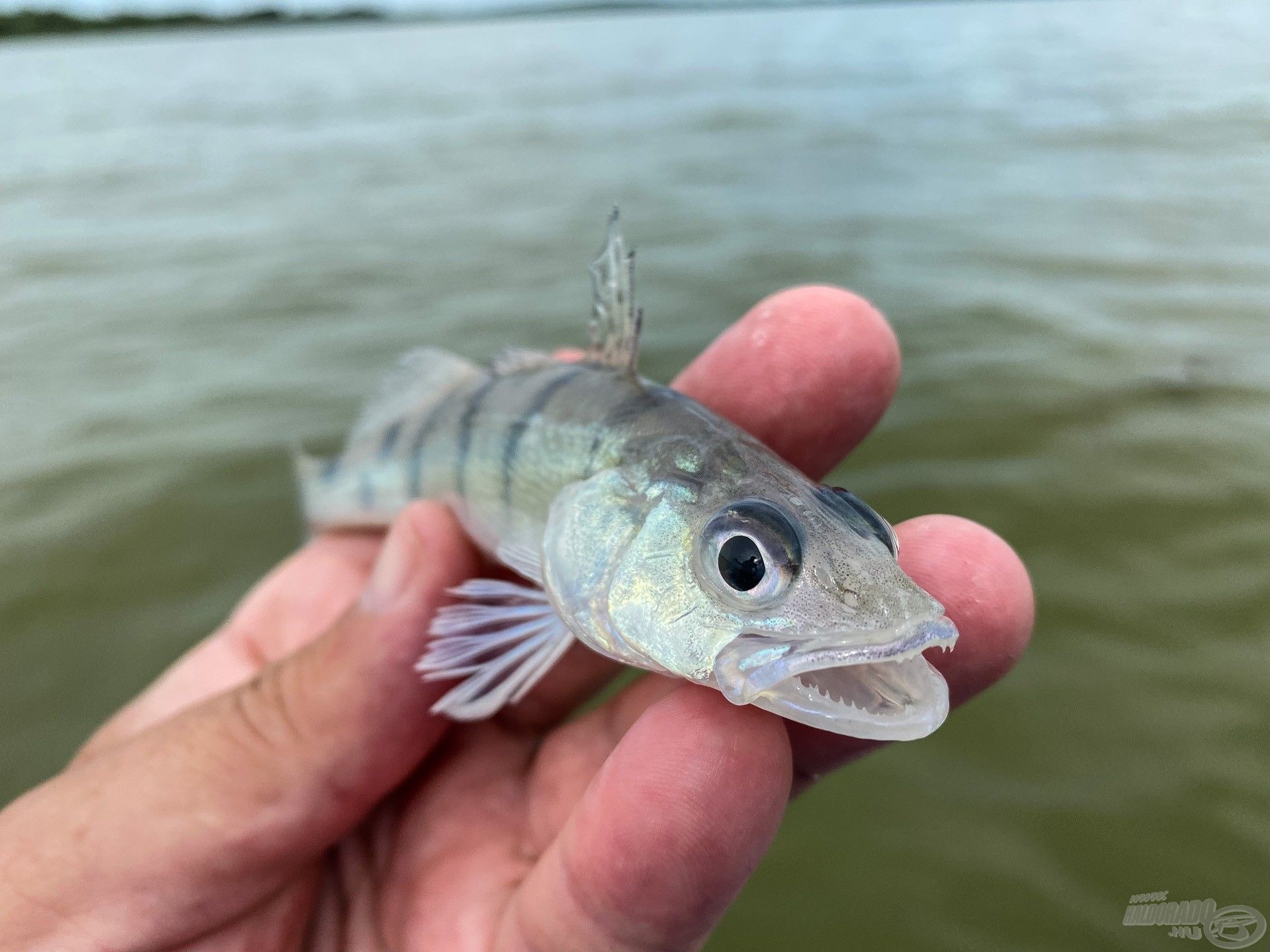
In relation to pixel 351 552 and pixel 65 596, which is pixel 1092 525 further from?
pixel 65 596

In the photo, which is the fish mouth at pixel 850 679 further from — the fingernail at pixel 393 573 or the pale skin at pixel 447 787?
the fingernail at pixel 393 573

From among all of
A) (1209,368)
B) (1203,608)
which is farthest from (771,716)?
(1209,368)

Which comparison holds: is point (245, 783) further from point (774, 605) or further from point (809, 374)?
point (809, 374)

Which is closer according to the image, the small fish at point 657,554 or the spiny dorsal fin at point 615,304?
the small fish at point 657,554

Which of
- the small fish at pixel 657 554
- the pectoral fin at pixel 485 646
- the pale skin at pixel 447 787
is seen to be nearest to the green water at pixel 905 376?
the pale skin at pixel 447 787

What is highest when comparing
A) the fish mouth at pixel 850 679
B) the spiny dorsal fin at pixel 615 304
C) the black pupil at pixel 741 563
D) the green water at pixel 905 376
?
the spiny dorsal fin at pixel 615 304

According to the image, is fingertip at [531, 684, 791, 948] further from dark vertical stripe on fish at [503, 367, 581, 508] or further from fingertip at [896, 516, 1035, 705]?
dark vertical stripe on fish at [503, 367, 581, 508]
